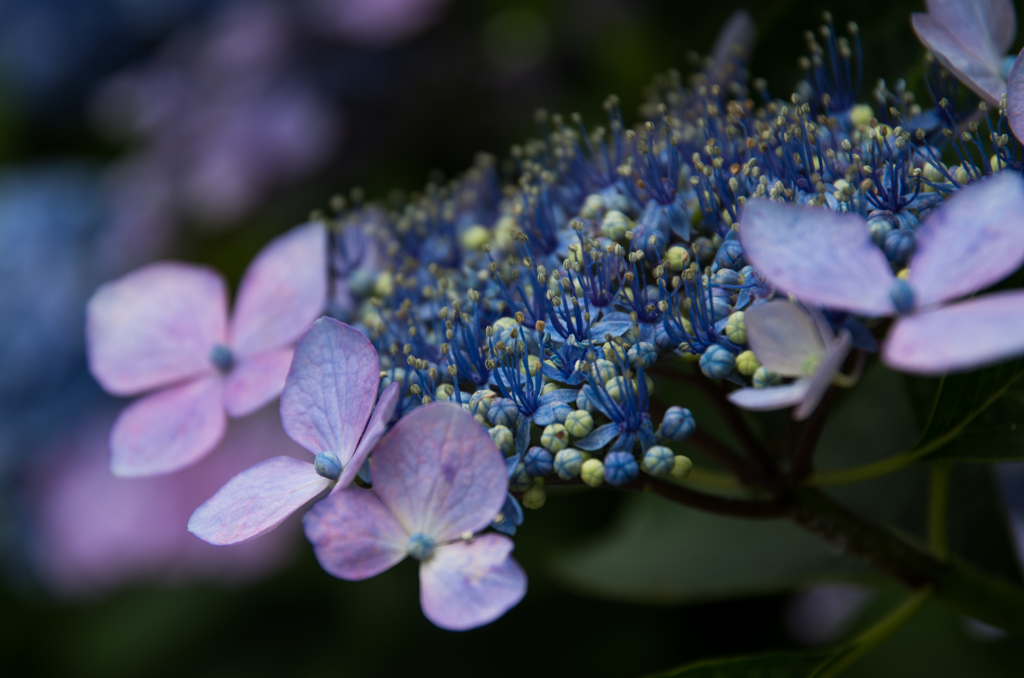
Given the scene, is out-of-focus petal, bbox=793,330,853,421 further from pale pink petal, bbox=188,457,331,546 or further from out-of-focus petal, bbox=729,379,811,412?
pale pink petal, bbox=188,457,331,546

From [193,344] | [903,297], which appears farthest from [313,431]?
[903,297]

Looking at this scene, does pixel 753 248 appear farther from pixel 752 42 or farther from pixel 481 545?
pixel 752 42

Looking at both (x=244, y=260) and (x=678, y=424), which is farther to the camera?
(x=244, y=260)

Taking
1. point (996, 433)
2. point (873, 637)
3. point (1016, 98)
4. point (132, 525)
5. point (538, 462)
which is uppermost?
point (1016, 98)

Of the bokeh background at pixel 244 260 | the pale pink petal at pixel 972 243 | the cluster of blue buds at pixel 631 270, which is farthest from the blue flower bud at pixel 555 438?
the bokeh background at pixel 244 260

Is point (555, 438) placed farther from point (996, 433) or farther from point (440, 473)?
point (996, 433)

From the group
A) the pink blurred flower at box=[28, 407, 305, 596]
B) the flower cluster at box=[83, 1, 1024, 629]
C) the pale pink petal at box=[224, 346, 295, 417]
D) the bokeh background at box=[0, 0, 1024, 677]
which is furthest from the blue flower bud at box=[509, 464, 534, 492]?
the pink blurred flower at box=[28, 407, 305, 596]

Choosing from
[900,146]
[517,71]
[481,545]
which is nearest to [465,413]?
[481,545]
